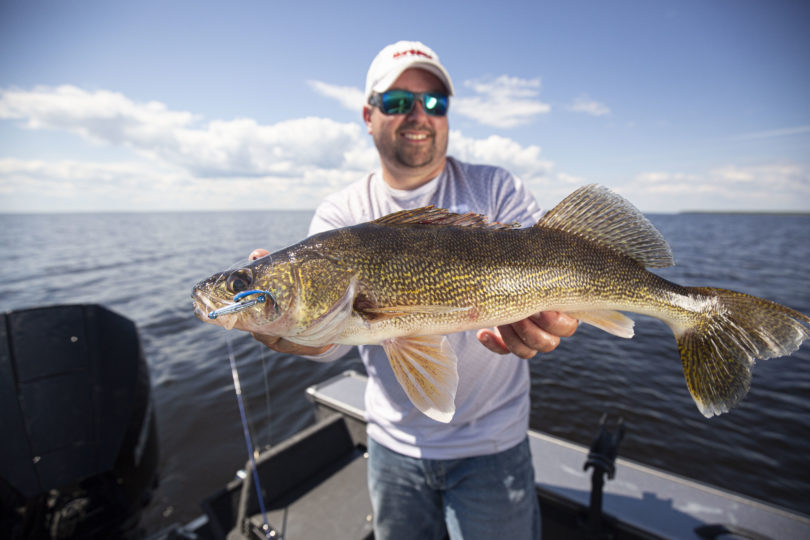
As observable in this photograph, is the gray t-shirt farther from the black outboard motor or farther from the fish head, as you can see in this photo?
the black outboard motor

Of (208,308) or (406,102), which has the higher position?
(406,102)

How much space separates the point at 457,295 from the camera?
6.69 feet

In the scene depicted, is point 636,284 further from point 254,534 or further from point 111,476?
point 111,476

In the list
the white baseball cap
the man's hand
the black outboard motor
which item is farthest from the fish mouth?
the black outboard motor

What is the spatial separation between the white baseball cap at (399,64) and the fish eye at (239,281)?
82.5 inches

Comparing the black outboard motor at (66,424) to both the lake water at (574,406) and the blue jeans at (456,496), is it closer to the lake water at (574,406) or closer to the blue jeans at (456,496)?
the lake water at (574,406)

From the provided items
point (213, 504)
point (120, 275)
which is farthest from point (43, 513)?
point (120, 275)

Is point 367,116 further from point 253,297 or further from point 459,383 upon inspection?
point 459,383

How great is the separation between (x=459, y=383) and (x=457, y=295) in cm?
96

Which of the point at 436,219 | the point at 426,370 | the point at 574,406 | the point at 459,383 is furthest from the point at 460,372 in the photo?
the point at 574,406

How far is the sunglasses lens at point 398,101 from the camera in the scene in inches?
124

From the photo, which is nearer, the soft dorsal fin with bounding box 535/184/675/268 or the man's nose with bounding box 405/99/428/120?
the soft dorsal fin with bounding box 535/184/675/268

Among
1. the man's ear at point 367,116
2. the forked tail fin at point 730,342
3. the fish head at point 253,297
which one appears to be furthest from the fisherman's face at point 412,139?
the forked tail fin at point 730,342

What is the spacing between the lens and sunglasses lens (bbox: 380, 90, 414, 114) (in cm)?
315
